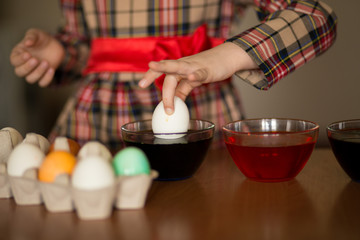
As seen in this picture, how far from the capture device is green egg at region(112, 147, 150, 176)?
585 mm

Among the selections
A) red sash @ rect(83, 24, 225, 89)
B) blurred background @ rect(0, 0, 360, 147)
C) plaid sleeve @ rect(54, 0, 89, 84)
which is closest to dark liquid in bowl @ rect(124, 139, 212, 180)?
red sash @ rect(83, 24, 225, 89)

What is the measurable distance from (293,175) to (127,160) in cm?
26

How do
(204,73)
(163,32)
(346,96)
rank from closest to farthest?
1. (204,73)
2. (163,32)
3. (346,96)

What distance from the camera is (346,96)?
236cm

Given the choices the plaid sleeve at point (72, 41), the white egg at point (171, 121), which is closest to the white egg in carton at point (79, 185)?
the white egg at point (171, 121)

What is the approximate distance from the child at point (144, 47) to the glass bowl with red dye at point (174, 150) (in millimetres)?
216

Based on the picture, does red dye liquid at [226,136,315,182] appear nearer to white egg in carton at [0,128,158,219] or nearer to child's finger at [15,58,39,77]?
white egg in carton at [0,128,158,219]

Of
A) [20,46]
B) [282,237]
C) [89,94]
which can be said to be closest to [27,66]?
[20,46]

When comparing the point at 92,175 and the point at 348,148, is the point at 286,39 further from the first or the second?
the point at 92,175

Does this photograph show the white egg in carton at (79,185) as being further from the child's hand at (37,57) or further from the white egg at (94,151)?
the child's hand at (37,57)

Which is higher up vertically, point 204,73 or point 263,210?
point 204,73

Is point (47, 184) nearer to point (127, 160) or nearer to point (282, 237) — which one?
point (127, 160)

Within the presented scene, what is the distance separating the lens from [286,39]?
0.90 meters

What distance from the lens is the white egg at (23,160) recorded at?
614 mm
